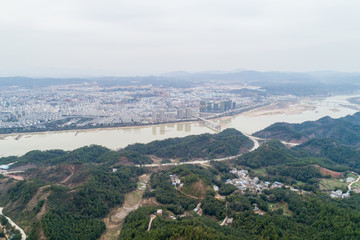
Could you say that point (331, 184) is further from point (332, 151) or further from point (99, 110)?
point (99, 110)

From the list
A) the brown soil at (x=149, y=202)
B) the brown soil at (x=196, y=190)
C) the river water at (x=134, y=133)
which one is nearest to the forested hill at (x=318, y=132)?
the river water at (x=134, y=133)

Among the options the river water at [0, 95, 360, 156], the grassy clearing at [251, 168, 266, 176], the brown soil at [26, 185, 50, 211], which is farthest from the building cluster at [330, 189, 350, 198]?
the river water at [0, 95, 360, 156]

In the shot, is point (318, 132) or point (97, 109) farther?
point (97, 109)

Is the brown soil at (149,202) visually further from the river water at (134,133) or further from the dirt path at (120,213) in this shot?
the river water at (134,133)

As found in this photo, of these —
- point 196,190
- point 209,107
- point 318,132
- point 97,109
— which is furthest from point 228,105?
point 196,190

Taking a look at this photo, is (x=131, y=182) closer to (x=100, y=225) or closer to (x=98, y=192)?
(x=98, y=192)
